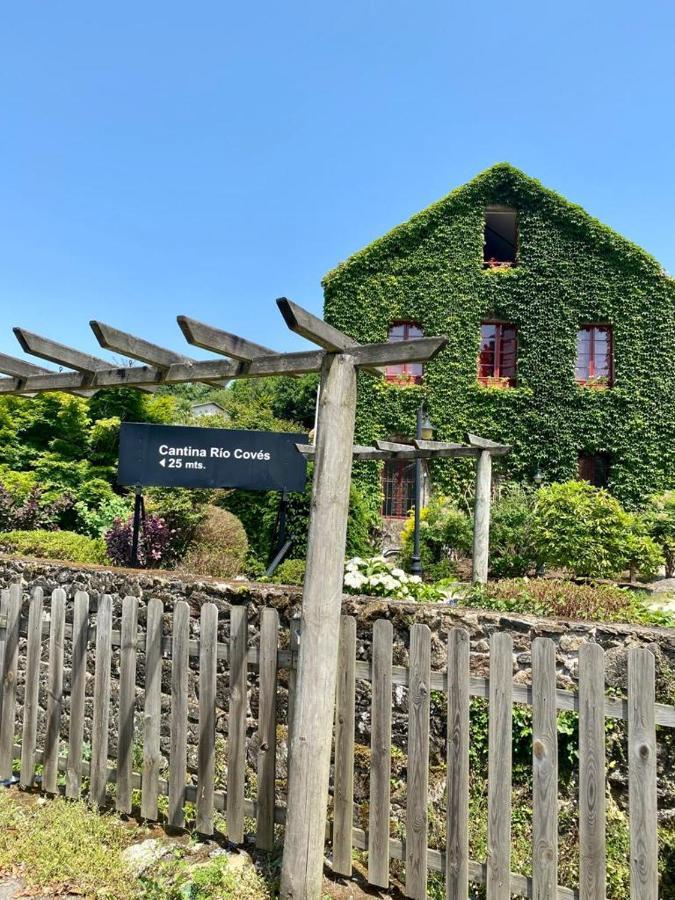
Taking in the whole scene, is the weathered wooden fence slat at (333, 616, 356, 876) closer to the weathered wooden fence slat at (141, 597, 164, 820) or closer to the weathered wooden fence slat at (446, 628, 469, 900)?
the weathered wooden fence slat at (446, 628, 469, 900)

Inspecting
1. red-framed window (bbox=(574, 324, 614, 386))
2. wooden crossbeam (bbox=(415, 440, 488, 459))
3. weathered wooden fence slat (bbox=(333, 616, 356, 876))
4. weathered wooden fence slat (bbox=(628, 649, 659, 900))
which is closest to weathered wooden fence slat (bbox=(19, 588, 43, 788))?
weathered wooden fence slat (bbox=(333, 616, 356, 876))

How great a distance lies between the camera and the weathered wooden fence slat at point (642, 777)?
250cm

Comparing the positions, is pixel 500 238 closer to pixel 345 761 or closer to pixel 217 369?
pixel 217 369

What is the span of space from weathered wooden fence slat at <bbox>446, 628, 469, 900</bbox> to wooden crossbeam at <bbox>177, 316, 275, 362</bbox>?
1.78 meters

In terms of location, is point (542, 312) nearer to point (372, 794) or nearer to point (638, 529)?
point (638, 529)

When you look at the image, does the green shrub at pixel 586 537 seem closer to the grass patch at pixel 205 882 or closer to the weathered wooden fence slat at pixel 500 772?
the weathered wooden fence slat at pixel 500 772

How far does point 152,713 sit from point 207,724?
0.43 meters

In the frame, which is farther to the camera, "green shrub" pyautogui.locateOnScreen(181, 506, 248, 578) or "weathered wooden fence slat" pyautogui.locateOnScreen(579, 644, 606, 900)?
"green shrub" pyautogui.locateOnScreen(181, 506, 248, 578)

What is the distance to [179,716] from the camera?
137 inches

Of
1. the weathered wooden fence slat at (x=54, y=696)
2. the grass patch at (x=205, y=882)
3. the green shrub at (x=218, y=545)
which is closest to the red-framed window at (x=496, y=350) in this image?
the green shrub at (x=218, y=545)

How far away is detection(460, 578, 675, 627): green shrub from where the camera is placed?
413 centimetres

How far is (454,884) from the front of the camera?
2787mm

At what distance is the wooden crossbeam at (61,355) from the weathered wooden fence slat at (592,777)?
10.8ft

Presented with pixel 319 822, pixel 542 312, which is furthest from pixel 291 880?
pixel 542 312
